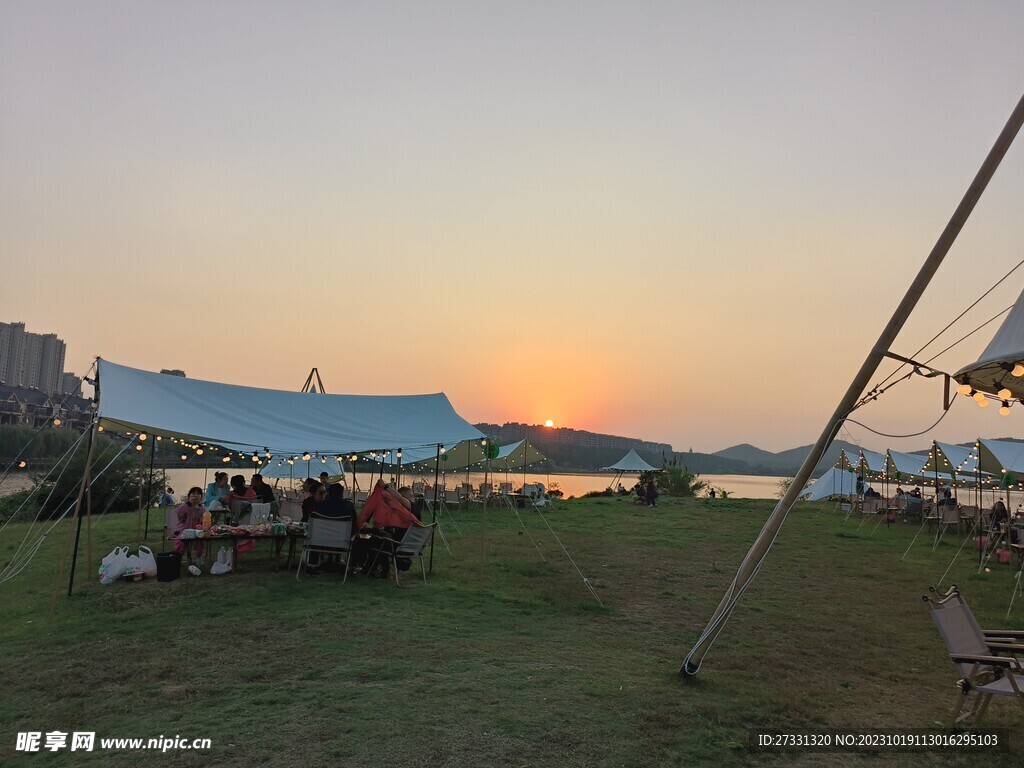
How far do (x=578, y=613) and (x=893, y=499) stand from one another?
791 inches

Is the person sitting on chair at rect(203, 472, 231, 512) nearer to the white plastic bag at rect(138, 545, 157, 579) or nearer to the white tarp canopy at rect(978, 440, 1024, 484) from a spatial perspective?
the white plastic bag at rect(138, 545, 157, 579)

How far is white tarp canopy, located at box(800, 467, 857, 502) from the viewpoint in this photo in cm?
3067

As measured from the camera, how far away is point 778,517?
16.5 ft

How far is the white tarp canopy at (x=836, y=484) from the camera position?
30.7 metres

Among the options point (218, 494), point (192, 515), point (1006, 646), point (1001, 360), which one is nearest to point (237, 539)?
point (192, 515)

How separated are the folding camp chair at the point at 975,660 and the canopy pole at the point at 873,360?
48.7 inches

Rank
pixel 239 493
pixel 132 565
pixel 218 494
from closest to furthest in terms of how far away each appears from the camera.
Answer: pixel 132 565 → pixel 239 493 → pixel 218 494

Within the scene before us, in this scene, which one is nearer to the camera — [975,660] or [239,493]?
[975,660]

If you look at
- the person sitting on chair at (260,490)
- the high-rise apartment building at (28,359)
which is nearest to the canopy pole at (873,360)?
the person sitting on chair at (260,490)

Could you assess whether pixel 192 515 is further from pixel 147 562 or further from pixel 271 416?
pixel 271 416

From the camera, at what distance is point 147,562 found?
8.72m

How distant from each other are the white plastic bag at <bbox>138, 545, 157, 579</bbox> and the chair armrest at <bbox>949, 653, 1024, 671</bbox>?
8.62 metres

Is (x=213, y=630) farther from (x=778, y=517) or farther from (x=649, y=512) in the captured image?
A: (x=649, y=512)

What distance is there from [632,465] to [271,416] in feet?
80.2
